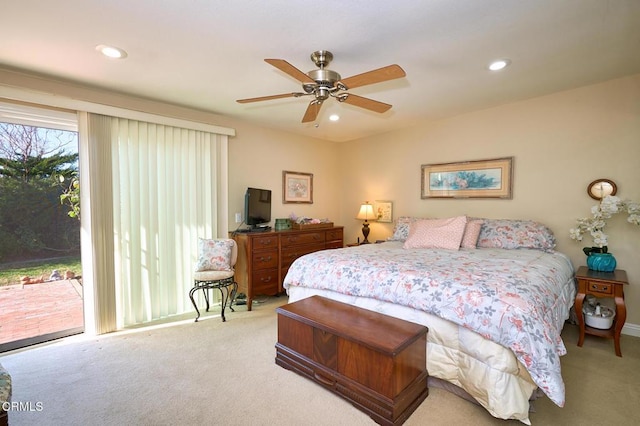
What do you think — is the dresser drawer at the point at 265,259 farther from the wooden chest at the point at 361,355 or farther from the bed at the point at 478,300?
the wooden chest at the point at 361,355

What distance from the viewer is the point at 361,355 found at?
72.4 inches

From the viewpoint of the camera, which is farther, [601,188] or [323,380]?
[601,188]

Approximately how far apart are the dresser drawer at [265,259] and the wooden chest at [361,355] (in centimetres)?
145

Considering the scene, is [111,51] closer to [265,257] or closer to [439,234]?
[265,257]

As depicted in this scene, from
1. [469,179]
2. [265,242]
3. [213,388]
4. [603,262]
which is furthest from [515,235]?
A: [213,388]

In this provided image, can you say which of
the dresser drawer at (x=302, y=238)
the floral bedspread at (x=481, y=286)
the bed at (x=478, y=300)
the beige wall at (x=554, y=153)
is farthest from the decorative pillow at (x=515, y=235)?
the dresser drawer at (x=302, y=238)

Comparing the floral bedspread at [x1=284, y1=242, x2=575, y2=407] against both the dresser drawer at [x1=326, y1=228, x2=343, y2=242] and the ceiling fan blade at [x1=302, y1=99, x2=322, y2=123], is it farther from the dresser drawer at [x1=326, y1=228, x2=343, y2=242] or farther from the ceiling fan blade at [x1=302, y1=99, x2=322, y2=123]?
the dresser drawer at [x1=326, y1=228, x2=343, y2=242]

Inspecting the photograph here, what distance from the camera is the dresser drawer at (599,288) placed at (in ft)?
8.19

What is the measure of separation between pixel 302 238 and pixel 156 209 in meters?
1.88

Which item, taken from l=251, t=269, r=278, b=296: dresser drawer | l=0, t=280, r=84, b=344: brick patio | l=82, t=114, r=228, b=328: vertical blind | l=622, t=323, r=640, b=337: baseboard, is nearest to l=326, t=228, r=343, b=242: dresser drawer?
l=251, t=269, r=278, b=296: dresser drawer

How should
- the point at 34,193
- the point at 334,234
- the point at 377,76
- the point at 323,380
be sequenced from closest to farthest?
1. the point at 377,76
2. the point at 323,380
3. the point at 34,193
4. the point at 334,234

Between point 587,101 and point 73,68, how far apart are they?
4.87 meters

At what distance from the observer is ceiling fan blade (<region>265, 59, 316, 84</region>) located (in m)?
1.75

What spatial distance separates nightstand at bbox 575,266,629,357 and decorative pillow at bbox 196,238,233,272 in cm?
351
